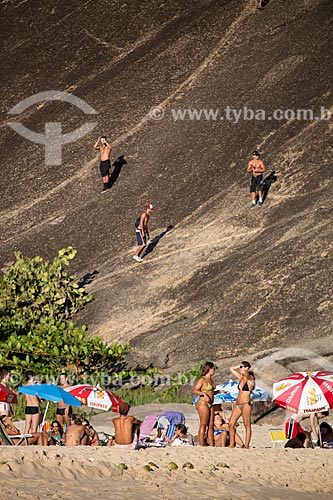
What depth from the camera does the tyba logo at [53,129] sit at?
122 feet

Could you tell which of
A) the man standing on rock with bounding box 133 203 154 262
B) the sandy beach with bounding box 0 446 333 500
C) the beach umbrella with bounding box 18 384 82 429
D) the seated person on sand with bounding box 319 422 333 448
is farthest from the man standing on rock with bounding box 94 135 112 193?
the sandy beach with bounding box 0 446 333 500

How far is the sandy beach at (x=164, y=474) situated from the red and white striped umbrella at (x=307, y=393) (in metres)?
0.71

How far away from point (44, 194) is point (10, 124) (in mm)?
6030

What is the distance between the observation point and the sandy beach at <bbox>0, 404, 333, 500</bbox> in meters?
13.2

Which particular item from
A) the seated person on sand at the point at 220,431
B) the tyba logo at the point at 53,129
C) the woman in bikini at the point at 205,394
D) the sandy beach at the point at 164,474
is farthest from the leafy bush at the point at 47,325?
the sandy beach at the point at 164,474

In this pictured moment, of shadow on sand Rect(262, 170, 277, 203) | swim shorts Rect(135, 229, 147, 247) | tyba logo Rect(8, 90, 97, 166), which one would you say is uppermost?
tyba logo Rect(8, 90, 97, 166)

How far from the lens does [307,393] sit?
16.8m

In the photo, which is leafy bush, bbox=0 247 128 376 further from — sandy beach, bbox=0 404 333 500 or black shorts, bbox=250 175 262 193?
sandy beach, bbox=0 404 333 500

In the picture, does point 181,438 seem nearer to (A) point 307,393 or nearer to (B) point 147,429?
(B) point 147,429

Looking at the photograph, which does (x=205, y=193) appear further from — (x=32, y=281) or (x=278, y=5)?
(x=278, y=5)

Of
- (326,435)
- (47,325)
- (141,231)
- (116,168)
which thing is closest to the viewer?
(326,435)

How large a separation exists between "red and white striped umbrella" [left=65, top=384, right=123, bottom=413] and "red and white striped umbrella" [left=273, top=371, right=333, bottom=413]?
265cm

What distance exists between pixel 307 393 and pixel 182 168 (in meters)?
17.3

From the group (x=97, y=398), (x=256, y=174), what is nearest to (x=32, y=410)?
(x=97, y=398)
